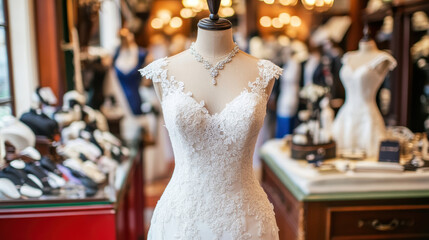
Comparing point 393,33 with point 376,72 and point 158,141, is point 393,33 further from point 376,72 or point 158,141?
point 158,141

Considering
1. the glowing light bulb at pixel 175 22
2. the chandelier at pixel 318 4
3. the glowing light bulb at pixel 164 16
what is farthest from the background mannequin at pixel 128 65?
the glowing light bulb at pixel 175 22

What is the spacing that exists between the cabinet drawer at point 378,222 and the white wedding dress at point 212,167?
113cm

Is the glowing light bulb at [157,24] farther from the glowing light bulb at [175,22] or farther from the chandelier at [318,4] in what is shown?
the chandelier at [318,4]

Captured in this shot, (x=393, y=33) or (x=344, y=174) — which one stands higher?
(x=393, y=33)

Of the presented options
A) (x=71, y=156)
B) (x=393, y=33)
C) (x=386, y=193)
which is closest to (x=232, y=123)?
(x=71, y=156)

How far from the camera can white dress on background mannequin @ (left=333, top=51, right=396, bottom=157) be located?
124 inches

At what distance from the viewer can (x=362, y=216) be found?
2.61 metres

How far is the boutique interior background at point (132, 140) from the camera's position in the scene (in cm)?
213

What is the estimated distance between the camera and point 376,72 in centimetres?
315

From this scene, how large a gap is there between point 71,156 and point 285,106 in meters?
4.23

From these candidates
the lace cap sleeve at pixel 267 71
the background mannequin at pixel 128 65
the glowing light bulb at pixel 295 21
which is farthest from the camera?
the glowing light bulb at pixel 295 21

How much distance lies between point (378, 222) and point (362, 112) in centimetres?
93

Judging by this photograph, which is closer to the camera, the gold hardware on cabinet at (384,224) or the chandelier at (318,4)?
the gold hardware on cabinet at (384,224)

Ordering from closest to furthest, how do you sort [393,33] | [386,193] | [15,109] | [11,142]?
[11,142] < [386,193] < [15,109] < [393,33]
